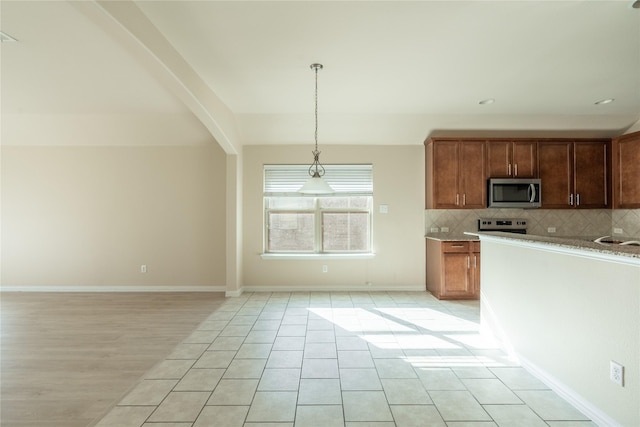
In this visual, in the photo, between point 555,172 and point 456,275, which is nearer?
point 456,275

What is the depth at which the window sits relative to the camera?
510cm

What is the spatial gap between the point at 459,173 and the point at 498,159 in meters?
0.63

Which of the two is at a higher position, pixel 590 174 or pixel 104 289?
pixel 590 174

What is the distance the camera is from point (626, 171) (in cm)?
451

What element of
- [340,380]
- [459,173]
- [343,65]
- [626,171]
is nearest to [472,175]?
[459,173]

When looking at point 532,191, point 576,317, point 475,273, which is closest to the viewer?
point 576,317

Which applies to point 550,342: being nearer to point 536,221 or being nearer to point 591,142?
point 536,221

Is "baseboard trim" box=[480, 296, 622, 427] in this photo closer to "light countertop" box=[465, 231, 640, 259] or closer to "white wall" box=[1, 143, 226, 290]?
"light countertop" box=[465, 231, 640, 259]

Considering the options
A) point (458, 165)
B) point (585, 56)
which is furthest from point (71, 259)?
point (585, 56)

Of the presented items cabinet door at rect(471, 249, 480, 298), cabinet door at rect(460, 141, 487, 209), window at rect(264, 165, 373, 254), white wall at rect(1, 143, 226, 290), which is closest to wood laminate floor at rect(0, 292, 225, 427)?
white wall at rect(1, 143, 226, 290)

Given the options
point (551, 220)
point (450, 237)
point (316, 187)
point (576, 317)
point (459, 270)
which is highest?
point (316, 187)

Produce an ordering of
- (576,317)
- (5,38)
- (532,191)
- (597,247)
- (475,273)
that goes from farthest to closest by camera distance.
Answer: (532,191) → (475,273) → (5,38) → (576,317) → (597,247)

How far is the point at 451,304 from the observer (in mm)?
4246

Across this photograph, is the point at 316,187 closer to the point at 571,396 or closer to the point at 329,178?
the point at 329,178
